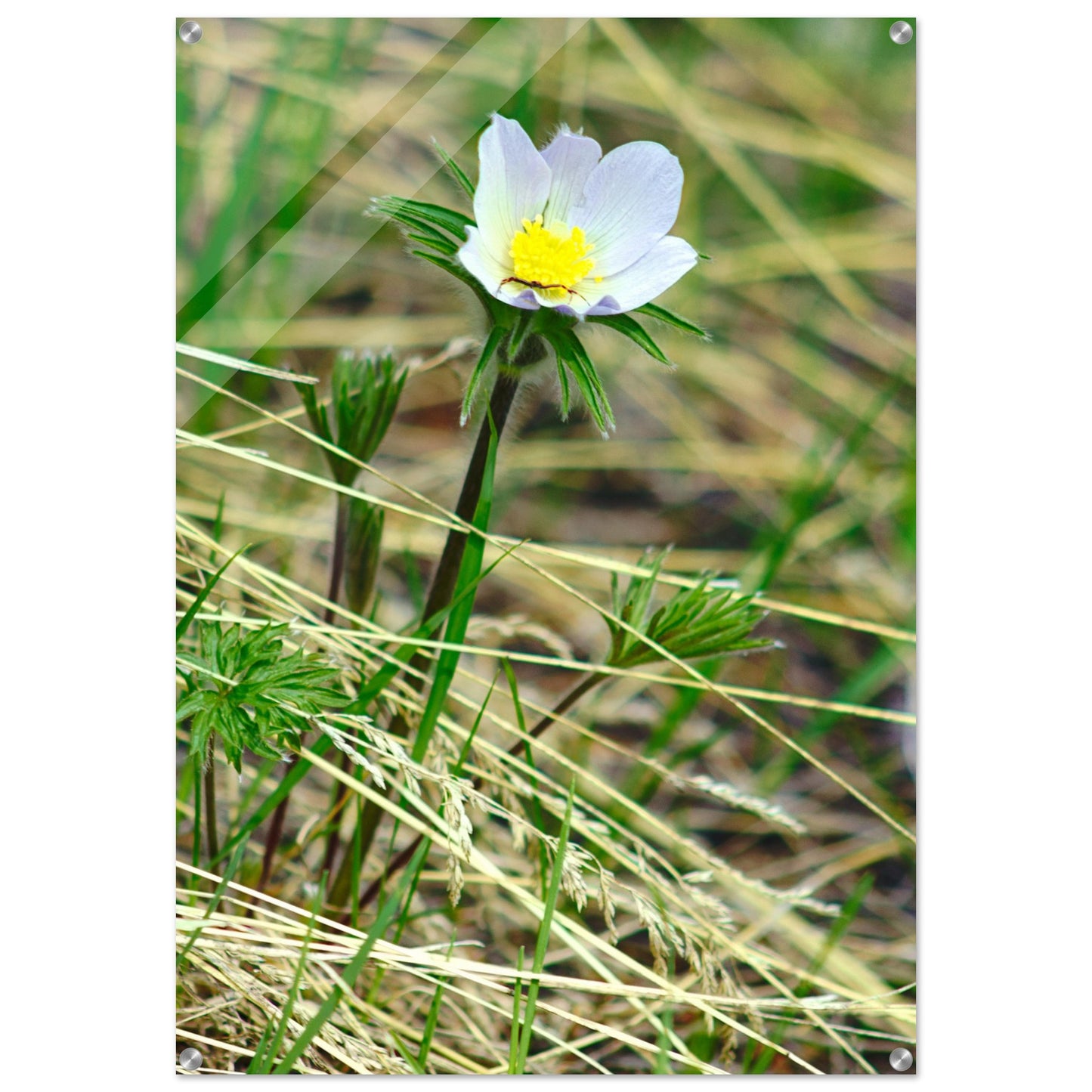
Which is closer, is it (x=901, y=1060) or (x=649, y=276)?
(x=649, y=276)

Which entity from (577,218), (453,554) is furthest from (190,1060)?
(577,218)

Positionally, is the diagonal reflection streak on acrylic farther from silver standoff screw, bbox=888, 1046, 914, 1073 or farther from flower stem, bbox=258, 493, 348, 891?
silver standoff screw, bbox=888, 1046, 914, 1073

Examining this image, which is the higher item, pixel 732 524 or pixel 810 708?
pixel 732 524

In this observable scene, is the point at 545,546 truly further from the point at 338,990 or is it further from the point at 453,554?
the point at 338,990

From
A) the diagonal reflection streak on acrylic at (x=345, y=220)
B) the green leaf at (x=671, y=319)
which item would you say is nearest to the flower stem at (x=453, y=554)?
the green leaf at (x=671, y=319)

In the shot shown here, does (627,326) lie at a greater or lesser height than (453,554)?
greater
